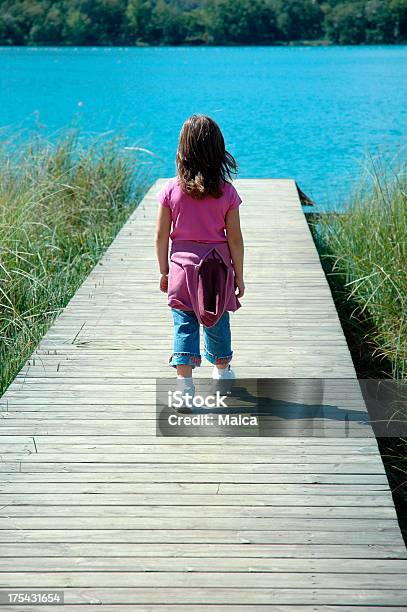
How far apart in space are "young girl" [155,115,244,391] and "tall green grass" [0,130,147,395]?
3.98 feet

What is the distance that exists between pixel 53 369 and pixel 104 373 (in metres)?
0.22

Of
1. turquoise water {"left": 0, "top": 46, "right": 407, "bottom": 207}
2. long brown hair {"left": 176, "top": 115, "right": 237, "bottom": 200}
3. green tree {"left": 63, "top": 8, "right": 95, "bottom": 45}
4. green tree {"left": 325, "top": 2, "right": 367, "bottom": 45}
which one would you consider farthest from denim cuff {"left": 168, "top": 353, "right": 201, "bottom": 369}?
green tree {"left": 63, "top": 8, "right": 95, "bottom": 45}

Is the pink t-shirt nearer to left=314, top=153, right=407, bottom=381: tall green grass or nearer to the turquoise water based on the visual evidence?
left=314, top=153, right=407, bottom=381: tall green grass

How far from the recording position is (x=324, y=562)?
2.43 meters

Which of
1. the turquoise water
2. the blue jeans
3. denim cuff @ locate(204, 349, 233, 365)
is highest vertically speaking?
the blue jeans

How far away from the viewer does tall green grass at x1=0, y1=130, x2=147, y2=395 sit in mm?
4973

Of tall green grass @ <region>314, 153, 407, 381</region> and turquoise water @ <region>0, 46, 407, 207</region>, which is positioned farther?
turquoise water @ <region>0, 46, 407, 207</region>

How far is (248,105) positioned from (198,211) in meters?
24.8

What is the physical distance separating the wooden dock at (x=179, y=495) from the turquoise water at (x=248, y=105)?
4775mm

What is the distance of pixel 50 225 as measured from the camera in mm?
7098

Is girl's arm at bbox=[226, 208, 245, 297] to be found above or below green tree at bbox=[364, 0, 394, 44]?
above

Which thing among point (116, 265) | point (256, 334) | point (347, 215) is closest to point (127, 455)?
point (256, 334)

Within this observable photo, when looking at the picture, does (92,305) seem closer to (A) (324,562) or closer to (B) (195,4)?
(A) (324,562)

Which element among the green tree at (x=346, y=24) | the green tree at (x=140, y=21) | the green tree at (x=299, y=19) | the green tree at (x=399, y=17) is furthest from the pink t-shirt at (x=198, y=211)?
the green tree at (x=140, y=21)
